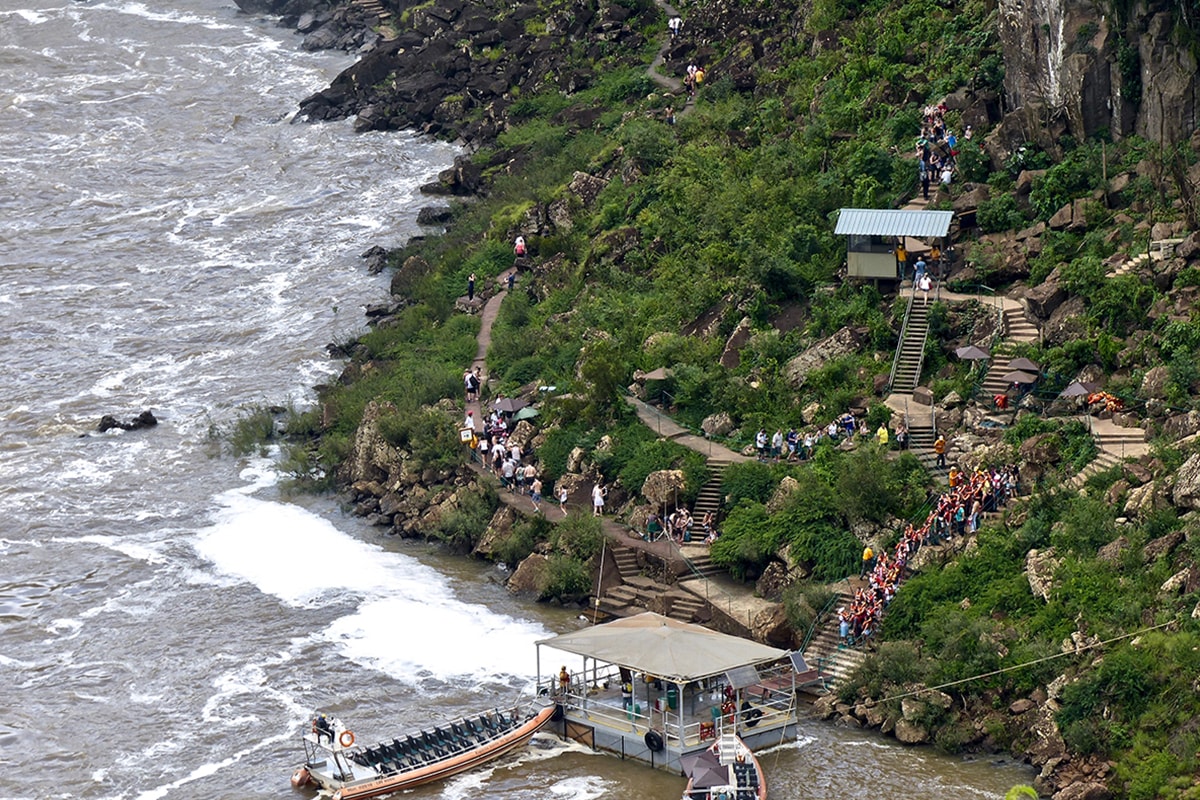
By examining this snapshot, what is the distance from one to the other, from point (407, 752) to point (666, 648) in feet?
23.0

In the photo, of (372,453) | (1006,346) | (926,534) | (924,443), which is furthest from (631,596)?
Answer: (372,453)

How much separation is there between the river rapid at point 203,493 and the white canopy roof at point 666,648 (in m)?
2.52

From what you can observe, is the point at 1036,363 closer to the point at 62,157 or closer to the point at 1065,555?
the point at 1065,555

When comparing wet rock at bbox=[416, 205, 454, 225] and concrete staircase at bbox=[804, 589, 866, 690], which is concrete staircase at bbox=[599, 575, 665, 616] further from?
wet rock at bbox=[416, 205, 454, 225]

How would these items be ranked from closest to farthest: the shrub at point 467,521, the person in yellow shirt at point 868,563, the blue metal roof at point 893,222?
the person in yellow shirt at point 868,563 → the blue metal roof at point 893,222 → the shrub at point 467,521

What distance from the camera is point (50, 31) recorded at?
141 m

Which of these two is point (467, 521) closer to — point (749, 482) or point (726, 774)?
point (749, 482)

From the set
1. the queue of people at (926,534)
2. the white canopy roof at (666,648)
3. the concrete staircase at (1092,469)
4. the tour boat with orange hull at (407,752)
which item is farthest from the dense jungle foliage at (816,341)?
the tour boat with orange hull at (407,752)

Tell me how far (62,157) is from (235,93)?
1311 centimetres

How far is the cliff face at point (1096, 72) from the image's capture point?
2864 inches

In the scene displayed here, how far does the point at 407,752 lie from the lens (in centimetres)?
5947

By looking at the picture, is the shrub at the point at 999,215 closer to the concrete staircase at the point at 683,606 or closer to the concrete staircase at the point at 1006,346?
the concrete staircase at the point at 1006,346

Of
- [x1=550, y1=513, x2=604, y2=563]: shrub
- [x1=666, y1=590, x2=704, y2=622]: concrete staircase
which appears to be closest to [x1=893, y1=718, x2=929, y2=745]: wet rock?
[x1=666, y1=590, x2=704, y2=622]: concrete staircase

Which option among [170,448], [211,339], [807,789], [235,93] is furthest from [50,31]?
[807,789]
